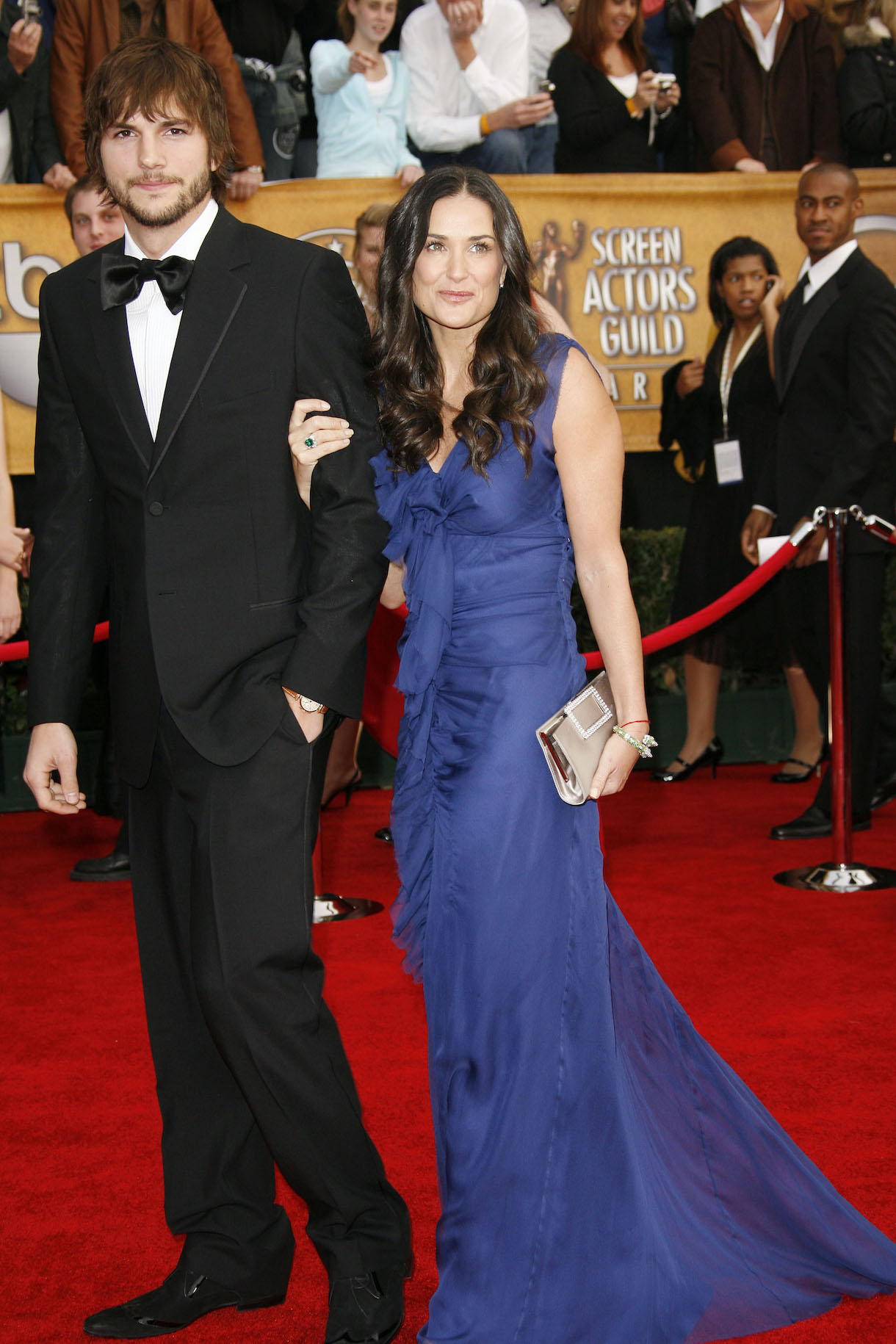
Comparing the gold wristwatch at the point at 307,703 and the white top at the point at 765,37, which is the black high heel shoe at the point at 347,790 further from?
the white top at the point at 765,37

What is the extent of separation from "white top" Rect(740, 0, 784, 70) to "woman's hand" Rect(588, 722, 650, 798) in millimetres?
6551

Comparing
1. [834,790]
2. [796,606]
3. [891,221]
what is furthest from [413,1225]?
[891,221]

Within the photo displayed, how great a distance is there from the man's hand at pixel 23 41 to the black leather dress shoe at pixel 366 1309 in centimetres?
605

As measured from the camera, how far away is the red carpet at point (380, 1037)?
242 cm

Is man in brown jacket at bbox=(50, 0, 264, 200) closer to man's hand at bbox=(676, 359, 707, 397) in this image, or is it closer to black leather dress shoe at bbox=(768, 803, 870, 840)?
man's hand at bbox=(676, 359, 707, 397)

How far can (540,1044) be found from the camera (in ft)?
7.17

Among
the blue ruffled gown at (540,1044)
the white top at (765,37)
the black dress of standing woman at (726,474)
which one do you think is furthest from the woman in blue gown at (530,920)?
the white top at (765,37)


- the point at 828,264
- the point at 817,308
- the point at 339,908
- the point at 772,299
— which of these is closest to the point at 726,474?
the point at 772,299

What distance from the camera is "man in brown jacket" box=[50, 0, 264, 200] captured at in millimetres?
6617

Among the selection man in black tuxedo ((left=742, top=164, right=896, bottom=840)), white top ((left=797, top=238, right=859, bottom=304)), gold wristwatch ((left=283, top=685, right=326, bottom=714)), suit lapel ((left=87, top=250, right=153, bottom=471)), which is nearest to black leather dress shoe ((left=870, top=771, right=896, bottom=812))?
man in black tuxedo ((left=742, top=164, right=896, bottom=840))

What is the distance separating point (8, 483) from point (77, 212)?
4.57ft

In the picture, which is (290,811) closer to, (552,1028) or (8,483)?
(552,1028)

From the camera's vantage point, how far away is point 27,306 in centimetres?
682

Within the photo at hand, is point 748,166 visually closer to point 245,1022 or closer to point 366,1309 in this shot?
point 245,1022
